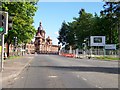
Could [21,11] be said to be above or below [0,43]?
above

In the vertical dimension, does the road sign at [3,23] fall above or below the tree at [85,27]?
below

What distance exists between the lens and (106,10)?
4390 inches

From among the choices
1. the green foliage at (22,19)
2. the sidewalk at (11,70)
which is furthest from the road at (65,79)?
the green foliage at (22,19)

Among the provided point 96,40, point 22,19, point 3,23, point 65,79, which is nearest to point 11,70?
point 3,23

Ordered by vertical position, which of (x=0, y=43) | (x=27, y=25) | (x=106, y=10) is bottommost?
(x=0, y=43)

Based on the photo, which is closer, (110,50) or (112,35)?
(110,50)

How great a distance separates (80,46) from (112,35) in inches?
793

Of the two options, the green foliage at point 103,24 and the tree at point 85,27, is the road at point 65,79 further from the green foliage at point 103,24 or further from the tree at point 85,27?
the tree at point 85,27

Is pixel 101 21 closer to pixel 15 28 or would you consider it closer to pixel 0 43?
pixel 15 28

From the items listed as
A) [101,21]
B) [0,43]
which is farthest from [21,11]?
[101,21]

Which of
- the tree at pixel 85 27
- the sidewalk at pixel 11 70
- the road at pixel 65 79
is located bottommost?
the road at pixel 65 79

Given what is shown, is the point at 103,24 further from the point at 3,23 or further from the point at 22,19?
the point at 3,23

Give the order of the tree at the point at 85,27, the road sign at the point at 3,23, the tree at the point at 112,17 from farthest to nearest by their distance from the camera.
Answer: the tree at the point at 85,27
the tree at the point at 112,17
the road sign at the point at 3,23

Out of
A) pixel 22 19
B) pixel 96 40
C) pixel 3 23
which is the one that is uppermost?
pixel 22 19
